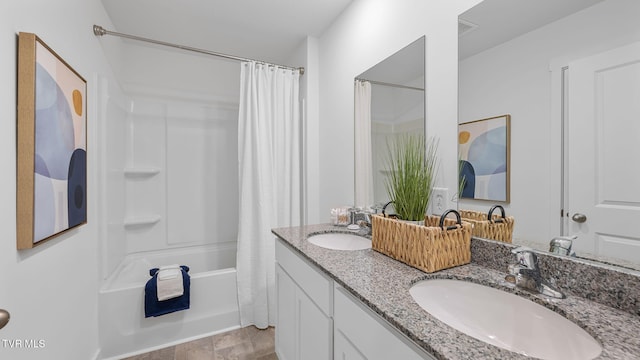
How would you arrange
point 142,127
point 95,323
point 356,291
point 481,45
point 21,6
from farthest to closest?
point 142,127 < point 95,323 < point 481,45 < point 21,6 < point 356,291

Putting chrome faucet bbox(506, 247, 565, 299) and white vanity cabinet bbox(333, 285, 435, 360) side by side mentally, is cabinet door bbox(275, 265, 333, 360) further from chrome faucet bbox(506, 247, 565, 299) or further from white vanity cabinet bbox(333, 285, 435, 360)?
chrome faucet bbox(506, 247, 565, 299)

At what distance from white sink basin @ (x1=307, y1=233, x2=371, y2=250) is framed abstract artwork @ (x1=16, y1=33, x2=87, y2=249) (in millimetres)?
1187

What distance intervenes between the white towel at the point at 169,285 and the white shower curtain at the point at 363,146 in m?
1.39

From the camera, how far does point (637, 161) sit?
2.26ft

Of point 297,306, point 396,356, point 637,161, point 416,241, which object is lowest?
point 297,306

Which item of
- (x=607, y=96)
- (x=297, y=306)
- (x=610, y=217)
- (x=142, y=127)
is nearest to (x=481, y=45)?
(x=607, y=96)

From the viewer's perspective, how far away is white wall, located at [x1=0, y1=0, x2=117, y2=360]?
0.90m

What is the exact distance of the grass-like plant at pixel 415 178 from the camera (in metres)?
1.20

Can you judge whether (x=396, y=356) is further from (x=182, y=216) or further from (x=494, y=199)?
(x=182, y=216)

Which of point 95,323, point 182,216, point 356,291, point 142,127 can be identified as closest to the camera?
point 356,291

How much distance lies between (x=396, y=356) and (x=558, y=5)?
1.17 meters

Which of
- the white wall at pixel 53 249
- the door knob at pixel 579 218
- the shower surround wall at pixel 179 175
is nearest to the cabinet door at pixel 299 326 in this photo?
the door knob at pixel 579 218

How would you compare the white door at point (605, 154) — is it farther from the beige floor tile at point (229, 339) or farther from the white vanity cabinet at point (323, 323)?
the beige floor tile at point (229, 339)

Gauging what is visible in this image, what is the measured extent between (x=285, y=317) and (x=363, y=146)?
1.17 meters
